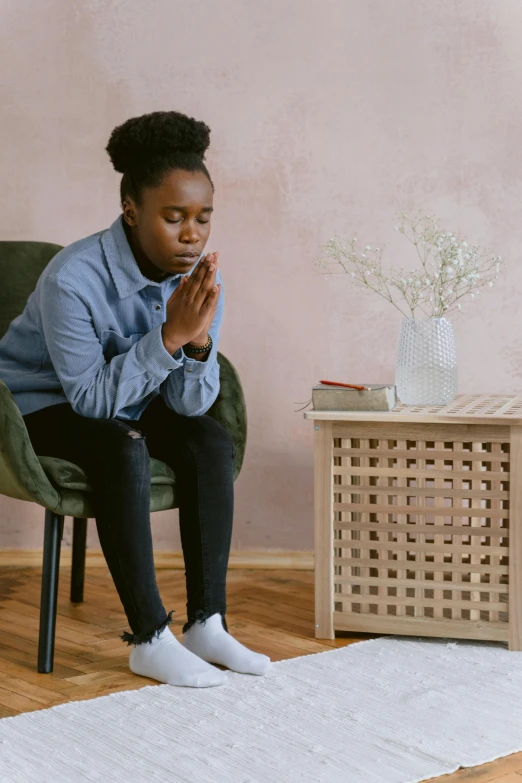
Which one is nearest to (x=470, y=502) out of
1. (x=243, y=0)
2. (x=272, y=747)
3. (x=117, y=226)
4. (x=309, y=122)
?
(x=272, y=747)

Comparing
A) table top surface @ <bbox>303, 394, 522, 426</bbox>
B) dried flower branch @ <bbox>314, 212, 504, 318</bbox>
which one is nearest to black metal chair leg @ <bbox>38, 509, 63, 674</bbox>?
table top surface @ <bbox>303, 394, 522, 426</bbox>

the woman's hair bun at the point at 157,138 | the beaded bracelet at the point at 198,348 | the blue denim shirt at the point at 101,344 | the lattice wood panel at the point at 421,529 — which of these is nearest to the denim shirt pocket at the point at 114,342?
the blue denim shirt at the point at 101,344

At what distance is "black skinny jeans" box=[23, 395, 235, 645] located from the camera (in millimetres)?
1744

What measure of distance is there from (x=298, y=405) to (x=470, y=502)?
78cm

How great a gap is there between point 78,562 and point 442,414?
0.96m

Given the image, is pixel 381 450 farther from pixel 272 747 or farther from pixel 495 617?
pixel 272 747

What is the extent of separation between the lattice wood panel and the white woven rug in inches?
5.7

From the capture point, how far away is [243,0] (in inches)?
102

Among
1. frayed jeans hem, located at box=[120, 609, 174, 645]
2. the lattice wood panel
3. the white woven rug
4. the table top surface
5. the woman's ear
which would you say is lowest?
the white woven rug

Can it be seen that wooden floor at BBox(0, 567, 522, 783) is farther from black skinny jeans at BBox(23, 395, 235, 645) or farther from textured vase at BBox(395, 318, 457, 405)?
textured vase at BBox(395, 318, 457, 405)

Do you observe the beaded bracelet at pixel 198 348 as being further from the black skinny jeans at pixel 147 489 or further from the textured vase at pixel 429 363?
the textured vase at pixel 429 363

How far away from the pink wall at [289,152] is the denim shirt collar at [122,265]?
759 mm

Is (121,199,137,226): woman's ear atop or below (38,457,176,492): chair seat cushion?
Result: atop

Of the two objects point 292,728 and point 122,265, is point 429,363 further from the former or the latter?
point 292,728
